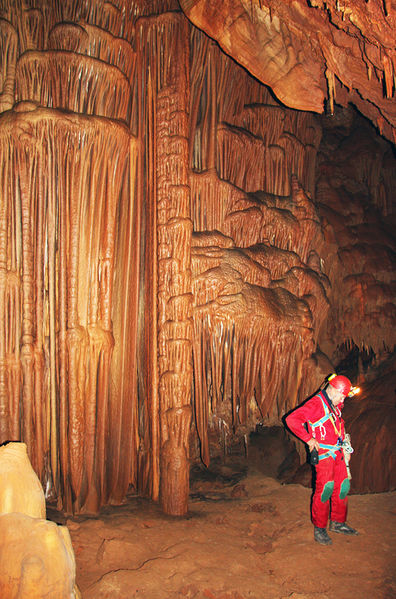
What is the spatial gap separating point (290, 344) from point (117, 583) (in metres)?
3.43

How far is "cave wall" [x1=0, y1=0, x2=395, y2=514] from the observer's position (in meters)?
4.41

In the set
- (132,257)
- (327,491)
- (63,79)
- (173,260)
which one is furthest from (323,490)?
(63,79)

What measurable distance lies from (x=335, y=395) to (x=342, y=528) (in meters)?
1.05

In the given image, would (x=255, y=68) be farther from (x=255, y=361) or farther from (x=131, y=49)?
(x=255, y=361)

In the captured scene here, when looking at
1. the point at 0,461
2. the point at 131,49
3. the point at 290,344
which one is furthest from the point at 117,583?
the point at 131,49

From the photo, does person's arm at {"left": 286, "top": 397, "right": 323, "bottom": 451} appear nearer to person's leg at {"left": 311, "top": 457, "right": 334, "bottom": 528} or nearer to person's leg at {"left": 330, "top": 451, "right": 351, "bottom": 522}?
person's leg at {"left": 311, "top": 457, "right": 334, "bottom": 528}

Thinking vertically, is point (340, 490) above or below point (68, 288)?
below

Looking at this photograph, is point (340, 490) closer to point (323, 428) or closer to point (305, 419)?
point (323, 428)

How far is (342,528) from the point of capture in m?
3.64

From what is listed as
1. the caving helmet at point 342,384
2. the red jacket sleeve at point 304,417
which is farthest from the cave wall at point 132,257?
the caving helmet at point 342,384

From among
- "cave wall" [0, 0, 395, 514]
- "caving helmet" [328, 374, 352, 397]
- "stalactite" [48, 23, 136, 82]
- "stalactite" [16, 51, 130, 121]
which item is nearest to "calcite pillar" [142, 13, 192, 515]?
"cave wall" [0, 0, 395, 514]

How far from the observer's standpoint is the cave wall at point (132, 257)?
441 centimetres

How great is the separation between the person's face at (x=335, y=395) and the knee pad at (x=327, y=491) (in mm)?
622

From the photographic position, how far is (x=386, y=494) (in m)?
4.49
